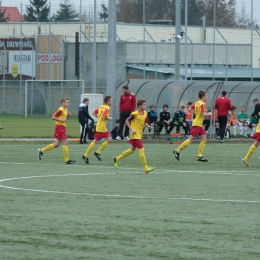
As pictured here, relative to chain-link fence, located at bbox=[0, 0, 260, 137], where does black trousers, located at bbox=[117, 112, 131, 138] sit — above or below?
below

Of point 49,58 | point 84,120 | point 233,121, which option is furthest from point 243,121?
point 49,58

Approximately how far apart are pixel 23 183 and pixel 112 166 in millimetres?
4432

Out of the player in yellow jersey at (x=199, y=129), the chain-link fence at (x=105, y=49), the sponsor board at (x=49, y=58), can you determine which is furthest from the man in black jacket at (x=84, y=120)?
the sponsor board at (x=49, y=58)

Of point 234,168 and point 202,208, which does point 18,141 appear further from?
point 202,208

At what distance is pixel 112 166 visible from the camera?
60.9ft

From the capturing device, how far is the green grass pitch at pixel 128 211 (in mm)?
8203

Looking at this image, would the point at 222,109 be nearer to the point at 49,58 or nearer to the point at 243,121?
the point at 243,121

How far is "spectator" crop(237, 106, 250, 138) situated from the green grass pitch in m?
13.1

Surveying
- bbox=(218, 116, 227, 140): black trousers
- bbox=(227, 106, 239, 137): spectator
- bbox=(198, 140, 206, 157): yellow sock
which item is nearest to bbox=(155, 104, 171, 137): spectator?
bbox=(218, 116, 227, 140): black trousers

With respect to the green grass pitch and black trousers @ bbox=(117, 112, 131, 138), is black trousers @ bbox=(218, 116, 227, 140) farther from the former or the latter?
the green grass pitch

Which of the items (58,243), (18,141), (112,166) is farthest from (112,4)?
(58,243)

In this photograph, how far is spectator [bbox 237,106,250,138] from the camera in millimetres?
32031

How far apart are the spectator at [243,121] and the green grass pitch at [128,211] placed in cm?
1309

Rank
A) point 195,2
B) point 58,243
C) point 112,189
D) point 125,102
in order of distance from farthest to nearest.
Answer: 1. point 195,2
2. point 125,102
3. point 112,189
4. point 58,243
